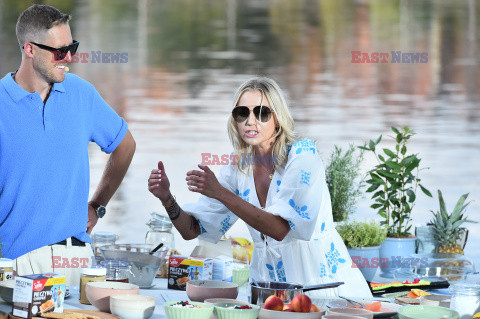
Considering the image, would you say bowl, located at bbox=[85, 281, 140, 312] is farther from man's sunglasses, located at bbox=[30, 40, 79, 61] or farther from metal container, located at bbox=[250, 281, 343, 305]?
man's sunglasses, located at bbox=[30, 40, 79, 61]

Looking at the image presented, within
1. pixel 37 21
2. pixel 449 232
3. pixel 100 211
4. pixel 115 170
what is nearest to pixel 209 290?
pixel 100 211

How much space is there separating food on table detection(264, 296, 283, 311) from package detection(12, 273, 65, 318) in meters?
0.65

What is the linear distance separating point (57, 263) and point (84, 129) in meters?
0.61

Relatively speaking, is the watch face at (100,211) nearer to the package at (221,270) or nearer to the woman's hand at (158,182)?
the woman's hand at (158,182)

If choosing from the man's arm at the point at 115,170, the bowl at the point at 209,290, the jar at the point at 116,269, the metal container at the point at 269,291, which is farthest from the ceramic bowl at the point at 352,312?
the man's arm at the point at 115,170

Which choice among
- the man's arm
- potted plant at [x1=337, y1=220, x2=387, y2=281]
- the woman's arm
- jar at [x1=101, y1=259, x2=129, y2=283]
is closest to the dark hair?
the man's arm

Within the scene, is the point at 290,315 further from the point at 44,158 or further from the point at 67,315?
the point at 44,158

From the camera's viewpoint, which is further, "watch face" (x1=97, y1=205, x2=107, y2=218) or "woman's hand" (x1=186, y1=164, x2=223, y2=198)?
"watch face" (x1=97, y1=205, x2=107, y2=218)

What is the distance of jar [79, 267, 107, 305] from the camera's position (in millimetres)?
2811

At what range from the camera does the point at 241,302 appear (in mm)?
2633

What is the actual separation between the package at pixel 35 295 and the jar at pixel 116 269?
1.27ft

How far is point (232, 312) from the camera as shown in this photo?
252 cm

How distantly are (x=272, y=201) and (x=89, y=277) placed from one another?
0.88m

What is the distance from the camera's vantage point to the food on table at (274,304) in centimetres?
253
